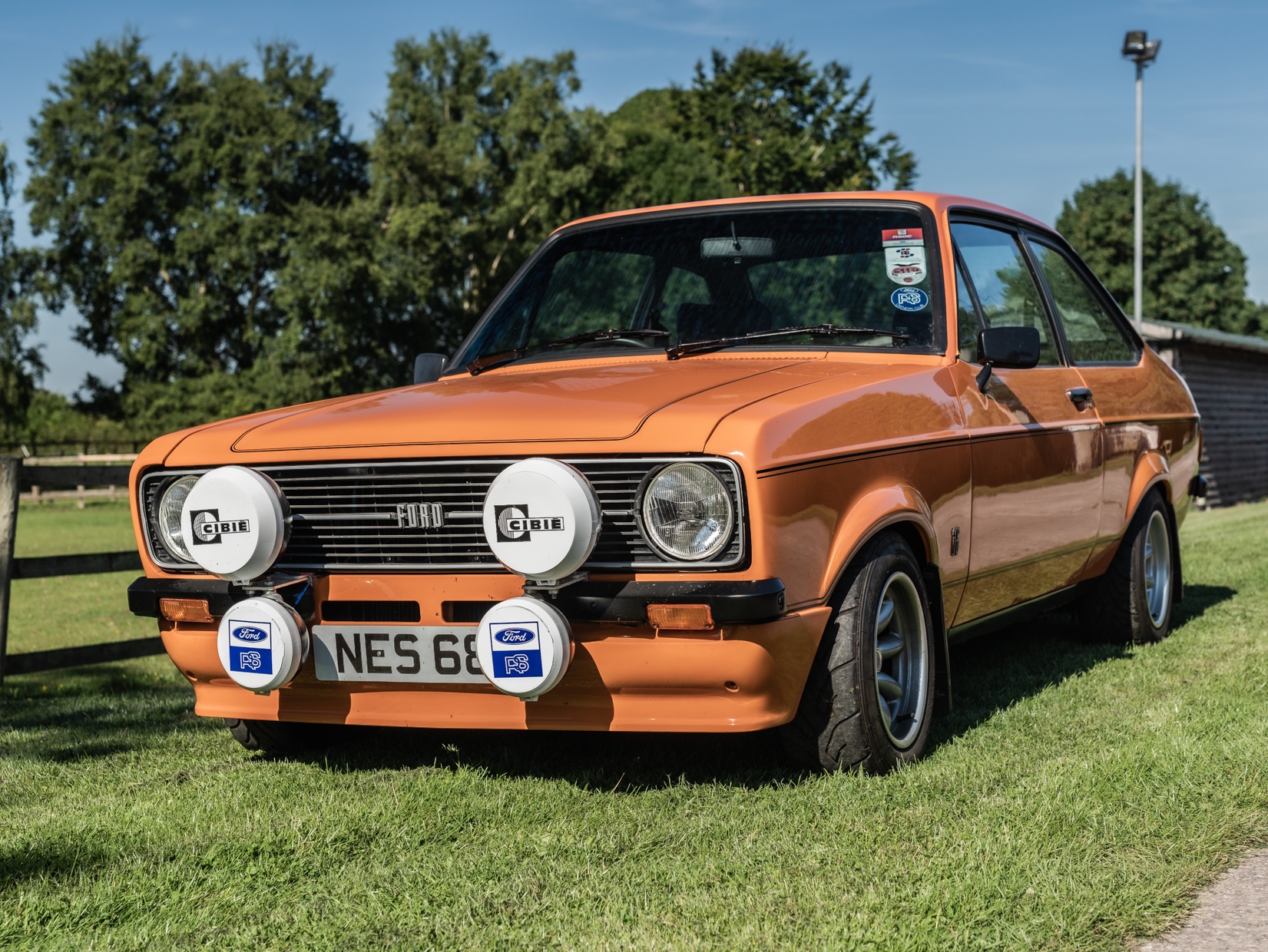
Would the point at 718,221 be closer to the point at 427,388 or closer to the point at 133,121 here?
the point at 427,388

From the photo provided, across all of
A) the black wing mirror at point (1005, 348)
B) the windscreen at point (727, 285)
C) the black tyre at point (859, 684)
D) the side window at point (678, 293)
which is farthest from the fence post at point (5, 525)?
the black wing mirror at point (1005, 348)

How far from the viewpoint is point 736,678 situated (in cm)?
340

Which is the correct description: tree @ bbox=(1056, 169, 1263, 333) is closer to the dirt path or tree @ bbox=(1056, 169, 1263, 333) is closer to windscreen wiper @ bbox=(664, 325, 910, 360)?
windscreen wiper @ bbox=(664, 325, 910, 360)

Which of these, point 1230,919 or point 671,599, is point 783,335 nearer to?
point 671,599

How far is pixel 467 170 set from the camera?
42219mm

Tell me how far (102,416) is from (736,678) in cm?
4831

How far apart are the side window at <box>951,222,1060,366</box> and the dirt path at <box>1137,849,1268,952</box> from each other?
2.21m

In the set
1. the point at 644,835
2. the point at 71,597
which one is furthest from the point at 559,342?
the point at 71,597

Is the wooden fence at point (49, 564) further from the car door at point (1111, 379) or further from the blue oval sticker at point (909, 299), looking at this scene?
the car door at point (1111, 379)

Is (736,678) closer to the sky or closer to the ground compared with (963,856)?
closer to the sky

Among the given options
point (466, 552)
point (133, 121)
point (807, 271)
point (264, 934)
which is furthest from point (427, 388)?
point (133, 121)

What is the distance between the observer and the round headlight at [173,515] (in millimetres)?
4000

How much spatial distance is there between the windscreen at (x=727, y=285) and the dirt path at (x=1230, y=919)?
202cm

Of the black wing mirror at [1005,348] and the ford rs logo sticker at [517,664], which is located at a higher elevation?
the black wing mirror at [1005,348]
